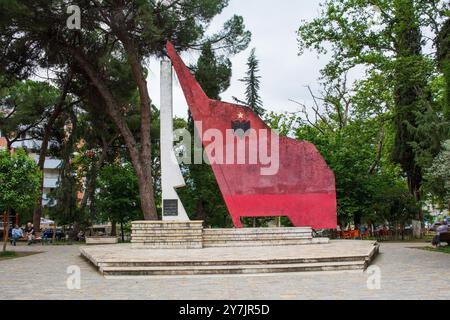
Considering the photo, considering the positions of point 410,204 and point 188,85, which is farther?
point 410,204

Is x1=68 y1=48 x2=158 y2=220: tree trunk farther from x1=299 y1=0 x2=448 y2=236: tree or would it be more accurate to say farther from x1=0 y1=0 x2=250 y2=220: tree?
x1=299 y1=0 x2=448 y2=236: tree

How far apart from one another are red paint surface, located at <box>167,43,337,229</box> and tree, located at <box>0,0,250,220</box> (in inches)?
220

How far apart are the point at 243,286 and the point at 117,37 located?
1646 centimetres

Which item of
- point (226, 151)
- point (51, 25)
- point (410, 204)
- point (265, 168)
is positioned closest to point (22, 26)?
point (51, 25)

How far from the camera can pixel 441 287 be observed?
8906 mm

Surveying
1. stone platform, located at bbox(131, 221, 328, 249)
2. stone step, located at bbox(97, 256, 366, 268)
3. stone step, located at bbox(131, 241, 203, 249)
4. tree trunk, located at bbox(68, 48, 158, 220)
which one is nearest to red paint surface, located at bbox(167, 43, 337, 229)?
stone platform, located at bbox(131, 221, 328, 249)

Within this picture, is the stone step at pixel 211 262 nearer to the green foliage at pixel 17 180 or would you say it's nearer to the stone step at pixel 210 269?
the stone step at pixel 210 269

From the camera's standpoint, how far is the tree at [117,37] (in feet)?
67.6

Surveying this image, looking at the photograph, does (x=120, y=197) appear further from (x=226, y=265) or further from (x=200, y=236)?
(x=226, y=265)

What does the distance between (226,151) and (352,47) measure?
801 cm

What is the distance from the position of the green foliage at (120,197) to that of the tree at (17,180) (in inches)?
464

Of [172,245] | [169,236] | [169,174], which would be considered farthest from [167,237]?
[169,174]

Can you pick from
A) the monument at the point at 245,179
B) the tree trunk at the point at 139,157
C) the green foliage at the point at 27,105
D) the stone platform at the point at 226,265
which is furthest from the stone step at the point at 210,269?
the green foliage at the point at 27,105
